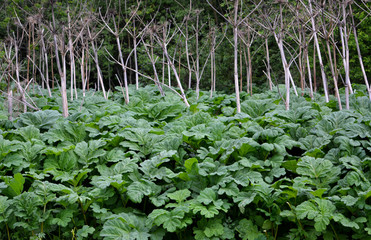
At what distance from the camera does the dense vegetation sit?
2652 millimetres

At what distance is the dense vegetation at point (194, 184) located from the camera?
8.70ft

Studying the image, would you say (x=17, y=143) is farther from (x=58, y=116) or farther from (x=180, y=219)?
(x=180, y=219)

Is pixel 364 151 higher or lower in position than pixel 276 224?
higher

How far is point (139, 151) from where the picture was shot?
369cm

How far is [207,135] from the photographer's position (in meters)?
3.49

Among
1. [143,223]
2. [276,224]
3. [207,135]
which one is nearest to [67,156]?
[143,223]

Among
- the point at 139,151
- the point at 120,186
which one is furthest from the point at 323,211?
the point at 139,151

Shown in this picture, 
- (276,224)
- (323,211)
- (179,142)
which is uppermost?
(179,142)

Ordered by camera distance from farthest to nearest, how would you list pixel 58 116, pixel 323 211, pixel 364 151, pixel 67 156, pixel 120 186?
pixel 58 116 < pixel 67 156 < pixel 364 151 < pixel 120 186 < pixel 323 211

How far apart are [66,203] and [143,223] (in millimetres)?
660

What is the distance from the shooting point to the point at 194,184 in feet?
9.93

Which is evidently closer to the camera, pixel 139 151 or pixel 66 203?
pixel 66 203


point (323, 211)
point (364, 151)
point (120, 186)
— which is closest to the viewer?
point (323, 211)

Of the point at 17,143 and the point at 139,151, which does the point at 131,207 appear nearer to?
the point at 139,151
